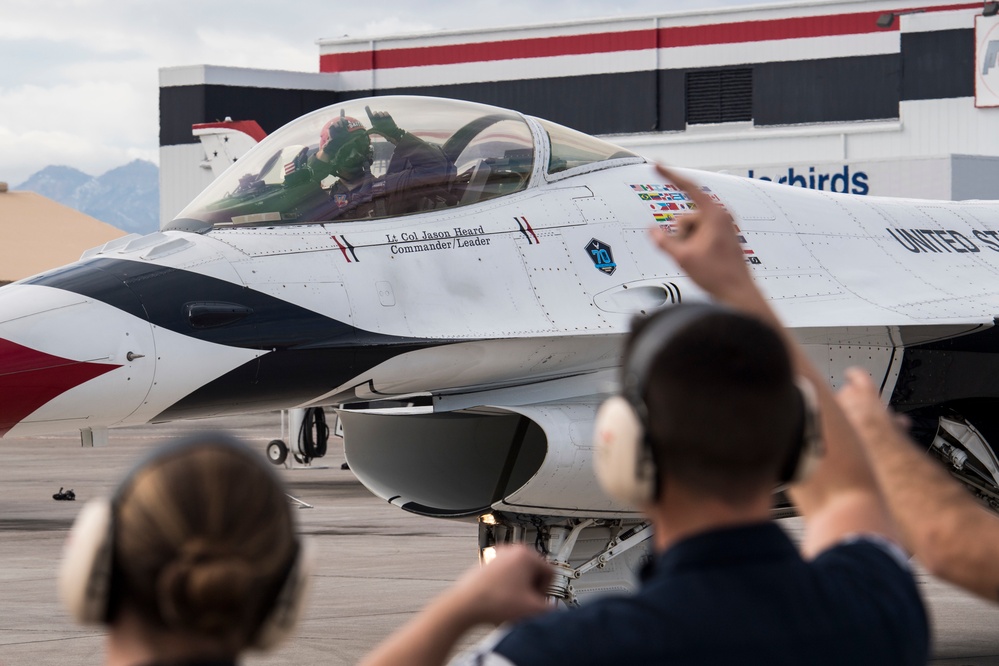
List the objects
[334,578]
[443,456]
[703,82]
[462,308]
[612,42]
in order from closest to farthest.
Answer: [462,308] → [443,456] → [334,578] → [703,82] → [612,42]

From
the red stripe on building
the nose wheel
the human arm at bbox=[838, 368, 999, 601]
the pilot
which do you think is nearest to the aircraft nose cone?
the pilot

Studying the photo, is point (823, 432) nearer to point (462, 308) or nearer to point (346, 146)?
point (462, 308)

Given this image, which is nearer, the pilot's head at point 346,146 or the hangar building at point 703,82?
the pilot's head at point 346,146

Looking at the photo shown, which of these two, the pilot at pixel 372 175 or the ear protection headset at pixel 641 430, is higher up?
the pilot at pixel 372 175

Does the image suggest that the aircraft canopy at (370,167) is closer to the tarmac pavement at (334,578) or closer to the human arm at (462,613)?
the tarmac pavement at (334,578)

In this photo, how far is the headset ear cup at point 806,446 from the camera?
1.95m

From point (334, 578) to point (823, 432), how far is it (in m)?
10.5

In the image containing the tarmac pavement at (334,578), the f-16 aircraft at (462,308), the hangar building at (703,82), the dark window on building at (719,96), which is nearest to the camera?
the f-16 aircraft at (462,308)

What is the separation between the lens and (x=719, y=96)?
37125 millimetres

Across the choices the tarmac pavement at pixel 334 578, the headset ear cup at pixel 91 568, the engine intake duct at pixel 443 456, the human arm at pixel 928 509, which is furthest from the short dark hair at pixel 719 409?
the engine intake duct at pixel 443 456

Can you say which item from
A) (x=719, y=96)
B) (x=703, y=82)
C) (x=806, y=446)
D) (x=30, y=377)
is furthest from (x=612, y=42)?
(x=806, y=446)

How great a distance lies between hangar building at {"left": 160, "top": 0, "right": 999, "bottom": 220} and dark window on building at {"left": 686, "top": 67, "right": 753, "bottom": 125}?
0.04 m

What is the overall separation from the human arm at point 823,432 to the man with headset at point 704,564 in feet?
0.52

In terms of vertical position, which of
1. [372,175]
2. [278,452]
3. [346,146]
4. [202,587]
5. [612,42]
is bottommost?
[278,452]
